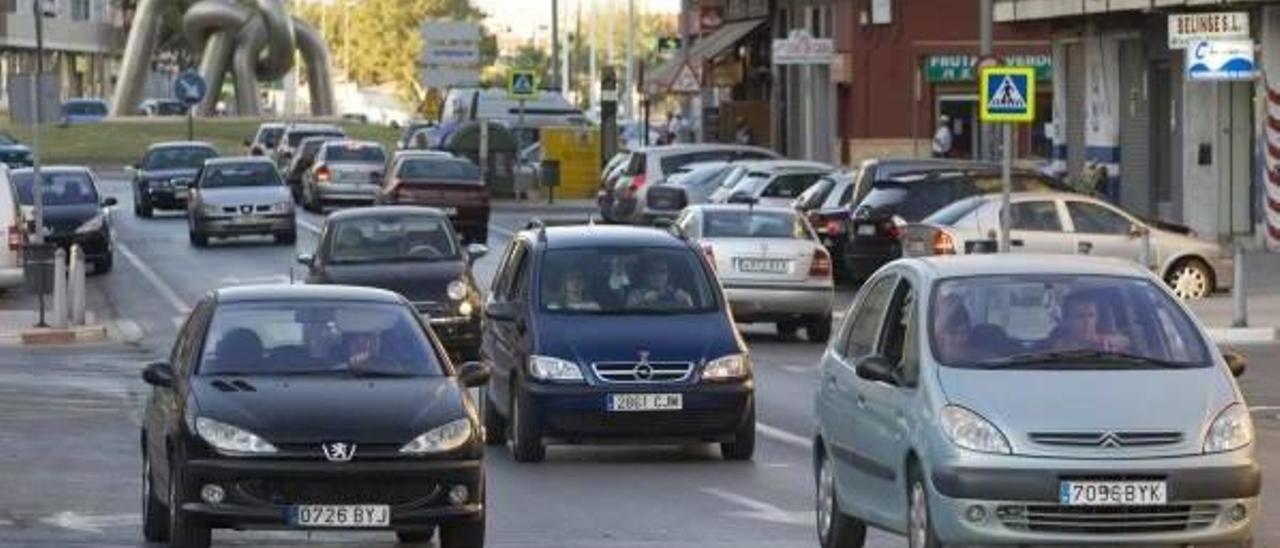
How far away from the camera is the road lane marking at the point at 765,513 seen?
1678 cm

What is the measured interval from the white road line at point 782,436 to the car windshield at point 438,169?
30.8m

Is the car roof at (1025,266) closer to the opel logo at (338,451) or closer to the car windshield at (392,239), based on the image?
the opel logo at (338,451)

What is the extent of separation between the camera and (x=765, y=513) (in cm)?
1712

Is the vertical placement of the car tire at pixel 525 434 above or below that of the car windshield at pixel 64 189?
below

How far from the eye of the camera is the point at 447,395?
49.1ft

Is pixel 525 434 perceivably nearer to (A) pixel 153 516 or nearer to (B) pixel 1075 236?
(A) pixel 153 516

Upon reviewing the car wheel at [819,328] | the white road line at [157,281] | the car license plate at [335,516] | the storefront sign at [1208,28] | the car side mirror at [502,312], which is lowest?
the white road line at [157,281]

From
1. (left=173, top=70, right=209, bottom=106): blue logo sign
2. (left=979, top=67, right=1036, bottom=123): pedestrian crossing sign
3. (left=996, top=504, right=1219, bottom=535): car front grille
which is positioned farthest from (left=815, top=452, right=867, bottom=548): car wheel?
(left=173, top=70, right=209, bottom=106): blue logo sign

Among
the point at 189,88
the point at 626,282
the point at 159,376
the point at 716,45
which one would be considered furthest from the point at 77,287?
the point at 189,88

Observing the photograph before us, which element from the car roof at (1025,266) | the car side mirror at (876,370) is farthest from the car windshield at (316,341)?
the car roof at (1025,266)

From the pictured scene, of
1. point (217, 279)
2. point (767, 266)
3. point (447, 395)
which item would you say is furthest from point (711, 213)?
point (447, 395)

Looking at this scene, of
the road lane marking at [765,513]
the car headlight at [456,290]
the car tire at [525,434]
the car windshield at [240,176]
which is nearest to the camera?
the road lane marking at [765,513]

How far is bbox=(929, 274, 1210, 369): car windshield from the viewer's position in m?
13.3

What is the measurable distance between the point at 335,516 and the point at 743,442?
6249 mm
